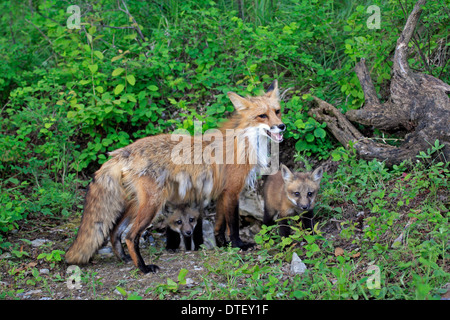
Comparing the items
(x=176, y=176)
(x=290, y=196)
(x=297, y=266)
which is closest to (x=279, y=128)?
(x=290, y=196)

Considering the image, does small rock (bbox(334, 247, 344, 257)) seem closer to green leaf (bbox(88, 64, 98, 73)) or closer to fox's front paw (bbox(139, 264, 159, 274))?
fox's front paw (bbox(139, 264, 159, 274))

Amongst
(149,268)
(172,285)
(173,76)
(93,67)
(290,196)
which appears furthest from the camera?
(173,76)

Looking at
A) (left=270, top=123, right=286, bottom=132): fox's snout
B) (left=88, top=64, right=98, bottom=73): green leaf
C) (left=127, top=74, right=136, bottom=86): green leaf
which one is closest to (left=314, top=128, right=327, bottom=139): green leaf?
(left=270, top=123, right=286, bottom=132): fox's snout

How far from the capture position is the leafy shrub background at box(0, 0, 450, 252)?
6869 millimetres

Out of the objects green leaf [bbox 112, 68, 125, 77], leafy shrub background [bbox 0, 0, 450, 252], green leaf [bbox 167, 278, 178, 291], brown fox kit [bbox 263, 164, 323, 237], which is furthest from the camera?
green leaf [bbox 112, 68, 125, 77]

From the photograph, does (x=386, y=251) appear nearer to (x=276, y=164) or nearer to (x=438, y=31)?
(x=276, y=164)

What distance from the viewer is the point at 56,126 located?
7.48 m

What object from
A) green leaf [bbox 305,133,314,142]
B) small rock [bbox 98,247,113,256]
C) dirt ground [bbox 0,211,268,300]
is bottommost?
small rock [bbox 98,247,113,256]

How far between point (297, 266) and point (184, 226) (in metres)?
1.72

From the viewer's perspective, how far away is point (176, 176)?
17.9 ft

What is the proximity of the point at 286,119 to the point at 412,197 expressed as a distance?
212 centimetres

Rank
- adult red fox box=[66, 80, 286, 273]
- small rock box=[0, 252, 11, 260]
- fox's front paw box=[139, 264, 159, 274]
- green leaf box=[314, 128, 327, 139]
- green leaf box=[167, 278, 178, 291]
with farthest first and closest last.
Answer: green leaf box=[314, 128, 327, 139]
small rock box=[0, 252, 11, 260]
adult red fox box=[66, 80, 286, 273]
fox's front paw box=[139, 264, 159, 274]
green leaf box=[167, 278, 178, 291]

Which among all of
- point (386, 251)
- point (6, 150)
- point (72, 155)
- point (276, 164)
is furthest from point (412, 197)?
point (6, 150)

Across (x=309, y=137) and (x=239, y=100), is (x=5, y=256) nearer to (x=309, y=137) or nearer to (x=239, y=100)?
(x=239, y=100)
